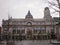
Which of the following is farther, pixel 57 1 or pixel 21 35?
pixel 21 35

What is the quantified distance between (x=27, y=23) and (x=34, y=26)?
12.9 ft

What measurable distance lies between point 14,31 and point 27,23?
7.87 metres

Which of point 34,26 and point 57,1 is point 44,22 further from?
point 57,1

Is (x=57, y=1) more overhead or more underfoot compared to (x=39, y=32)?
more overhead

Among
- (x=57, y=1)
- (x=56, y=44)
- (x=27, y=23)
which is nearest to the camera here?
(x=56, y=44)

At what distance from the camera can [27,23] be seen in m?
79.0

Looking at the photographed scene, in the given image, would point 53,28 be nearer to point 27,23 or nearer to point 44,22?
point 44,22

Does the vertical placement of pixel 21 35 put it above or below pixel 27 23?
below

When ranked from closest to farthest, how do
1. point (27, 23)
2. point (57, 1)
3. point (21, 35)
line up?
point (57, 1)
point (21, 35)
point (27, 23)

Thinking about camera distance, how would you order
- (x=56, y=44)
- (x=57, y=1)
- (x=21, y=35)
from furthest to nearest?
(x=21, y=35), (x=57, y=1), (x=56, y=44)

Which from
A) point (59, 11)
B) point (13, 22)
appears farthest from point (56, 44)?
point (13, 22)

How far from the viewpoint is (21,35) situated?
7412 cm

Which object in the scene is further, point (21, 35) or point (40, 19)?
point (40, 19)

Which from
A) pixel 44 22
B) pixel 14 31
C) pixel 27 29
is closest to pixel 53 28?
pixel 44 22
